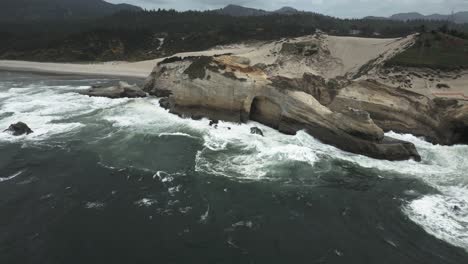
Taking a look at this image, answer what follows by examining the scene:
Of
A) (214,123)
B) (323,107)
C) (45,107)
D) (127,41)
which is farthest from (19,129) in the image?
(127,41)

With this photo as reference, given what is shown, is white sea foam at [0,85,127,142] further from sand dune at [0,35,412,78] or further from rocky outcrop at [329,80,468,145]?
rocky outcrop at [329,80,468,145]

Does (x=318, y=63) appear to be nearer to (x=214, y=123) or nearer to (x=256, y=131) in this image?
(x=214, y=123)

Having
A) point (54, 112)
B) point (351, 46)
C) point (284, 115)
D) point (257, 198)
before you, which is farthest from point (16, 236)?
point (351, 46)

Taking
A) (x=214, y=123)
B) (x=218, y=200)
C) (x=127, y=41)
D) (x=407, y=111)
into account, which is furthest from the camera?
(x=127, y=41)

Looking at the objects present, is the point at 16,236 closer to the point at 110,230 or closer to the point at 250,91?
the point at 110,230

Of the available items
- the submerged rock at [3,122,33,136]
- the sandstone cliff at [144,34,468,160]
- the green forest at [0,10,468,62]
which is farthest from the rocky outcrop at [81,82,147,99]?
the green forest at [0,10,468,62]

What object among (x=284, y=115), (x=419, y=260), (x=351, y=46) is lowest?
(x=419, y=260)

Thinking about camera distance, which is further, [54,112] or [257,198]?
[54,112]
